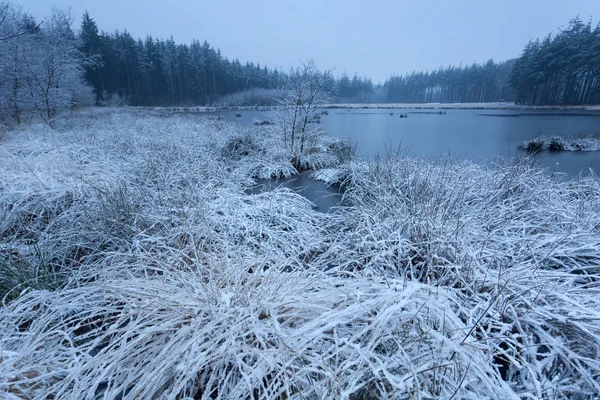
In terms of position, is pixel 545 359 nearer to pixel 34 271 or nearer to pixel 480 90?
pixel 34 271

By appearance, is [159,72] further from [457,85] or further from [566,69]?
[457,85]

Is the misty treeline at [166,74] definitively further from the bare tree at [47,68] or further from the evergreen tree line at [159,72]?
the bare tree at [47,68]

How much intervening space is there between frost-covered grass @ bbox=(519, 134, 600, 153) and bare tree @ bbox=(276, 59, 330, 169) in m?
9.77

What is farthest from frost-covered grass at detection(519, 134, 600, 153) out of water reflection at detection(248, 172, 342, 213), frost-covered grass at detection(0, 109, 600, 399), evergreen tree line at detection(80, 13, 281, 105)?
evergreen tree line at detection(80, 13, 281, 105)

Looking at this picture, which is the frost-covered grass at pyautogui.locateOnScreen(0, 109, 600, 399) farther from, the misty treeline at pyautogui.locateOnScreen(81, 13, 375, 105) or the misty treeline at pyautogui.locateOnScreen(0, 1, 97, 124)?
the misty treeline at pyautogui.locateOnScreen(81, 13, 375, 105)

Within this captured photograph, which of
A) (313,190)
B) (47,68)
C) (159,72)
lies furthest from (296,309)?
(159,72)

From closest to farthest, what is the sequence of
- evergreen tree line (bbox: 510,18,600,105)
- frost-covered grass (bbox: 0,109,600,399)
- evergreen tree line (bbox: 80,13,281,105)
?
1. frost-covered grass (bbox: 0,109,600,399)
2. evergreen tree line (bbox: 510,18,600,105)
3. evergreen tree line (bbox: 80,13,281,105)

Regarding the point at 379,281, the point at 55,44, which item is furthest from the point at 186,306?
the point at 55,44

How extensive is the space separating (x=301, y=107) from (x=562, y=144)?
1201 centimetres

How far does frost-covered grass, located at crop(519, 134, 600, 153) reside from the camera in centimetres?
1106

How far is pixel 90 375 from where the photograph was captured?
3.76 feet

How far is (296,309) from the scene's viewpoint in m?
1.46

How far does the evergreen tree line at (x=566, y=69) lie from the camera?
95.1 feet

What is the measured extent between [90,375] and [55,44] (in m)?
16.9
